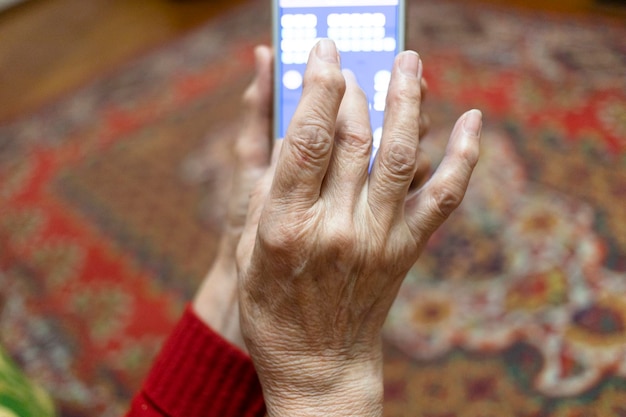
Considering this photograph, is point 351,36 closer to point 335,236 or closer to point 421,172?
point 421,172

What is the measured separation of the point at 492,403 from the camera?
0.95m

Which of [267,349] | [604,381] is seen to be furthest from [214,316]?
[604,381]

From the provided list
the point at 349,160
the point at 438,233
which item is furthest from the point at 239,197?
the point at 438,233

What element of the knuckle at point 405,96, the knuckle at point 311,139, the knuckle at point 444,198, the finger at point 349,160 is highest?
the knuckle at point 405,96

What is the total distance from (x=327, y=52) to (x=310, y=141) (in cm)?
9

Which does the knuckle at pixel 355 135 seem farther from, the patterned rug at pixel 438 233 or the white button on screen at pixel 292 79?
the patterned rug at pixel 438 233

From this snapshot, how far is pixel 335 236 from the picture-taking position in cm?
50

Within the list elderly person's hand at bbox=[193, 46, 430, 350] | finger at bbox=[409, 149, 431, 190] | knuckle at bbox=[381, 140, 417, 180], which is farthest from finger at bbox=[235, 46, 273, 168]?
knuckle at bbox=[381, 140, 417, 180]

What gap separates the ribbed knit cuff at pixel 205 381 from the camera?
27.6 inches

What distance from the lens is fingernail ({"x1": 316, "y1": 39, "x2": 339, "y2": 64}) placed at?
52 cm

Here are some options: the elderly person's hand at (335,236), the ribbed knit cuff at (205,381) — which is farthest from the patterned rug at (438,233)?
the elderly person's hand at (335,236)

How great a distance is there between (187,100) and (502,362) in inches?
38.3

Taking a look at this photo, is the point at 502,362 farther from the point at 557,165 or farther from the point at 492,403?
the point at 557,165

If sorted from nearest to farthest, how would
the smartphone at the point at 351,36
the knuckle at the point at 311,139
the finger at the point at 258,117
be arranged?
the knuckle at the point at 311,139 < the smartphone at the point at 351,36 < the finger at the point at 258,117
